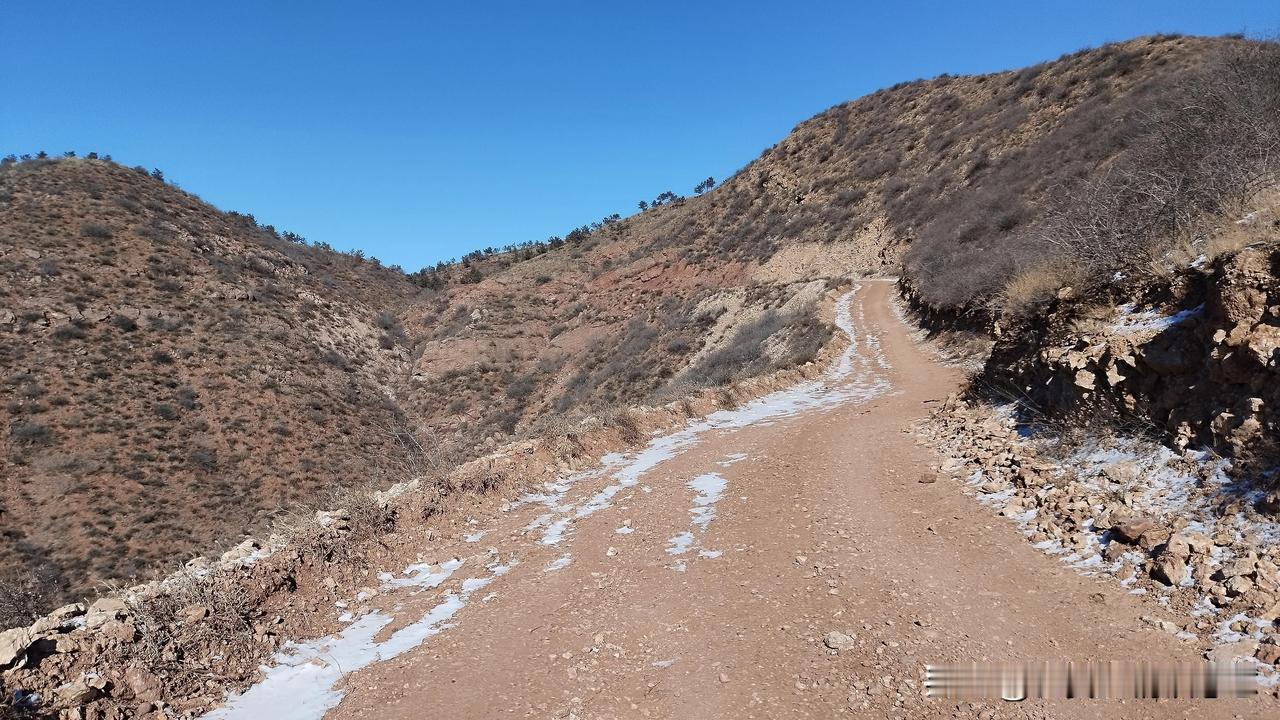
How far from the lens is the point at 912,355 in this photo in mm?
18078

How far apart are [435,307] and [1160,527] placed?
53485 millimetres

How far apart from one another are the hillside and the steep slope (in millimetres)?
119

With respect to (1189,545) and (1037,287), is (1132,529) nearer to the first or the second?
(1189,545)

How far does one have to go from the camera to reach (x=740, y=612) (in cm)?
485

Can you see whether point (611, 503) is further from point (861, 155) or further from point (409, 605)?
point (861, 155)

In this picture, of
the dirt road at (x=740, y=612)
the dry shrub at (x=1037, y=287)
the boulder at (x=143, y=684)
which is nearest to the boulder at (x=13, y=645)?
the boulder at (x=143, y=684)

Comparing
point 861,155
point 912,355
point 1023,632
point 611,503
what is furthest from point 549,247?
point 1023,632

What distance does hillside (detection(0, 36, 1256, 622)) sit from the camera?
1983 centimetres

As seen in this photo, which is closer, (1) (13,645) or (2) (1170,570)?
(1) (13,645)

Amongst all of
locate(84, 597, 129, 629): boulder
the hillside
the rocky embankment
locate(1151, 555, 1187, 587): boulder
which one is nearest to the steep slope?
the hillside

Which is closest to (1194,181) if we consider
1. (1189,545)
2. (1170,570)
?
(1189,545)

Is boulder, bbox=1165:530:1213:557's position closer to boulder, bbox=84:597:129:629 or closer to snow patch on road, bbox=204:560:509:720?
snow patch on road, bbox=204:560:509:720

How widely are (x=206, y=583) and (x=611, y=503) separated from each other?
4.42m

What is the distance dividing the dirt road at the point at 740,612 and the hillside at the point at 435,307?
372cm
